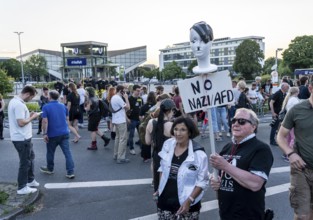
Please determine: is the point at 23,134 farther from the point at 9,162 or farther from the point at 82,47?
the point at 82,47

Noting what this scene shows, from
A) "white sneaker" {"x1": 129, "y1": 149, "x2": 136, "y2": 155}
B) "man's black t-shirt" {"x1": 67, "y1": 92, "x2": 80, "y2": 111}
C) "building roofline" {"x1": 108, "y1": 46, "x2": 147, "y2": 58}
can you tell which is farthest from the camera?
"building roofline" {"x1": 108, "y1": 46, "x2": 147, "y2": 58}

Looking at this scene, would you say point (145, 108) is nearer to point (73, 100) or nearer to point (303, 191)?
point (73, 100)

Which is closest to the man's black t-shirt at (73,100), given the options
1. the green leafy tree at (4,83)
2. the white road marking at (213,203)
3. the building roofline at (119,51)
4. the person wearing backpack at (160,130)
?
the person wearing backpack at (160,130)

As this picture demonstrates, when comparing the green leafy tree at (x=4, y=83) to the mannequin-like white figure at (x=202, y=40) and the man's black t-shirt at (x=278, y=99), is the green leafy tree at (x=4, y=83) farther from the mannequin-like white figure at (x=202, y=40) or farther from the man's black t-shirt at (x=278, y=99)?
the mannequin-like white figure at (x=202, y=40)

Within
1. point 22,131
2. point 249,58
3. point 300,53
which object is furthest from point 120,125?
point 300,53

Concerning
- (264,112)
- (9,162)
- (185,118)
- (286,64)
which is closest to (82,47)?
(286,64)

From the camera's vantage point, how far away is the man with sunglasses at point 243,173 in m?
2.48

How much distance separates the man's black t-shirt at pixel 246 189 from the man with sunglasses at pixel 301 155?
0.91 meters

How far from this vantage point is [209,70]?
9.39 ft

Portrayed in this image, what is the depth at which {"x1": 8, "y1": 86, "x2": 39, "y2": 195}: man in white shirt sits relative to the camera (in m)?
5.32

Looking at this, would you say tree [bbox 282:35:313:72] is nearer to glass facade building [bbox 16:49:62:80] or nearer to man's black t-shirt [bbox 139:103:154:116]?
man's black t-shirt [bbox 139:103:154:116]

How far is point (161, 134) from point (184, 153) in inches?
49.0

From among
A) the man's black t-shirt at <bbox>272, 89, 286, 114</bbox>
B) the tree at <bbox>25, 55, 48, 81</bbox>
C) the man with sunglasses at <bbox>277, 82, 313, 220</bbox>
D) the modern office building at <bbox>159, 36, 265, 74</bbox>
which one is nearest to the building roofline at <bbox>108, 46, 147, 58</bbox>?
the modern office building at <bbox>159, 36, 265, 74</bbox>

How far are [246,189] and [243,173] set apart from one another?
158 mm
